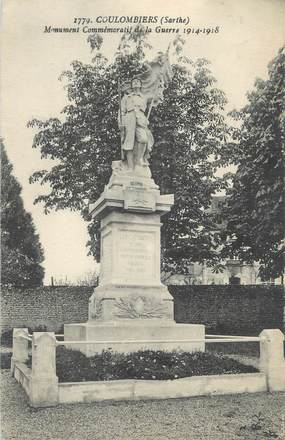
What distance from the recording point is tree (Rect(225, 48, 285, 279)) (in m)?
15.1

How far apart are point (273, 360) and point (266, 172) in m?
8.35

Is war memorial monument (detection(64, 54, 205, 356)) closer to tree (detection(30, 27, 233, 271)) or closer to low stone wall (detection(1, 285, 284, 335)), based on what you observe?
tree (detection(30, 27, 233, 271))

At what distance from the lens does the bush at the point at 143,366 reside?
7961mm

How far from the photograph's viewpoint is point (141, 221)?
10656mm

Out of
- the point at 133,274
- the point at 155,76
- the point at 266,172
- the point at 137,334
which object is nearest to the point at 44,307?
the point at 266,172

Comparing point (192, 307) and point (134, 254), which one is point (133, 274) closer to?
point (134, 254)

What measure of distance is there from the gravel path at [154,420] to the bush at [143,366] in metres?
0.52

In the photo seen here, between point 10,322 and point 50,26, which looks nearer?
point 50,26

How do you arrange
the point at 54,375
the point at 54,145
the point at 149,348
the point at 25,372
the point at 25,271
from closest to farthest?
1. the point at 54,375
2. the point at 25,372
3. the point at 149,348
4. the point at 54,145
5. the point at 25,271

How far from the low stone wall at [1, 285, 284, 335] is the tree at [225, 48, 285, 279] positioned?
620 centimetres

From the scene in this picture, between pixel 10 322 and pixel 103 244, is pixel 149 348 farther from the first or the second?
pixel 10 322

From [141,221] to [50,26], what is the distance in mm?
4078

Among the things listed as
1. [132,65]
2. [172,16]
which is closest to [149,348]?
[172,16]

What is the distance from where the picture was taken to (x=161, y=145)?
20.8 metres
